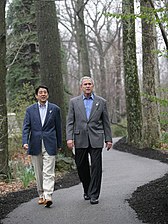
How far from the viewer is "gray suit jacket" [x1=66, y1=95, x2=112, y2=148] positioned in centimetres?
675

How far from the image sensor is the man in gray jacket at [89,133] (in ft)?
22.1

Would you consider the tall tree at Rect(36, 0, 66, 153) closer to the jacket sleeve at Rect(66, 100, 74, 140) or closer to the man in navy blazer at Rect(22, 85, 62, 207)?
the man in navy blazer at Rect(22, 85, 62, 207)

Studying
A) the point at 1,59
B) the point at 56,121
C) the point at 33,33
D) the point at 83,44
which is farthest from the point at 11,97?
the point at 56,121

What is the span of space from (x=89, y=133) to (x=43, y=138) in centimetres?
79

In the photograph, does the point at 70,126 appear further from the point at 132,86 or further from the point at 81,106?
the point at 132,86

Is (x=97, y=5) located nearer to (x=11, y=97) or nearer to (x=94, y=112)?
(x=11, y=97)

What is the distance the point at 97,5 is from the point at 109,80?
31.6 ft

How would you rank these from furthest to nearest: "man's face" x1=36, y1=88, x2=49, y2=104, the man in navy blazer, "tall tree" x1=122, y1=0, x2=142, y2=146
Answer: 1. "tall tree" x1=122, y1=0, x2=142, y2=146
2. "man's face" x1=36, y1=88, x2=49, y2=104
3. the man in navy blazer

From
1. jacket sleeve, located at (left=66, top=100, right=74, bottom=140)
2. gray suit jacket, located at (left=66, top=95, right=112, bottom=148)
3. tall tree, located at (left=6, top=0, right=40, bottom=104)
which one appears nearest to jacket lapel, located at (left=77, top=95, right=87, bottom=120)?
gray suit jacket, located at (left=66, top=95, right=112, bottom=148)

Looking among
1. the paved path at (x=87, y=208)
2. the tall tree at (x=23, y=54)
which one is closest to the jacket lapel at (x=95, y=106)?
the paved path at (x=87, y=208)

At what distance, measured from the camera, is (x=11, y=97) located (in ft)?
81.7

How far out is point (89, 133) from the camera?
6738mm

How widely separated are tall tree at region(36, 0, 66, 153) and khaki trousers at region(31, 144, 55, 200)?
511 cm

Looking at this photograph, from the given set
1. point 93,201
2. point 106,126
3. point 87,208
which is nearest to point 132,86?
point 106,126
